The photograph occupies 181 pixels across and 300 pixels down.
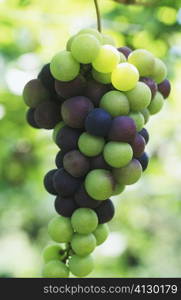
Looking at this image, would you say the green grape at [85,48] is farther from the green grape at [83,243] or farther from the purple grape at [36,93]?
the green grape at [83,243]

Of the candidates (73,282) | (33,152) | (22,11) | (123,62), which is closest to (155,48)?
(22,11)

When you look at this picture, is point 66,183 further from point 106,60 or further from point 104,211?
point 106,60

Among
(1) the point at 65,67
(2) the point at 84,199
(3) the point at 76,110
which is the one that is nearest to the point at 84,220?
(2) the point at 84,199

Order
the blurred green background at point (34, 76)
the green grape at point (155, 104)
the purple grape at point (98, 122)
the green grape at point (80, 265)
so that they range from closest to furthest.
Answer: the purple grape at point (98, 122) → the green grape at point (80, 265) → the green grape at point (155, 104) → the blurred green background at point (34, 76)

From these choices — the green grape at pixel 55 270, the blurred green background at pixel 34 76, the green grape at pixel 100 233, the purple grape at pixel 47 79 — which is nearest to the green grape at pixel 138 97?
the purple grape at pixel 47 79

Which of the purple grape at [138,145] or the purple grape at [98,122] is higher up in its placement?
the purple grape at [98,122]

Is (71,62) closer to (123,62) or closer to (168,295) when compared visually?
(123,62)

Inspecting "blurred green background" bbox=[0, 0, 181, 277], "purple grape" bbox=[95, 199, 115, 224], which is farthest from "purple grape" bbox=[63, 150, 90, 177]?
"blurred green background" bbox=[0, 0, 181, 277]
